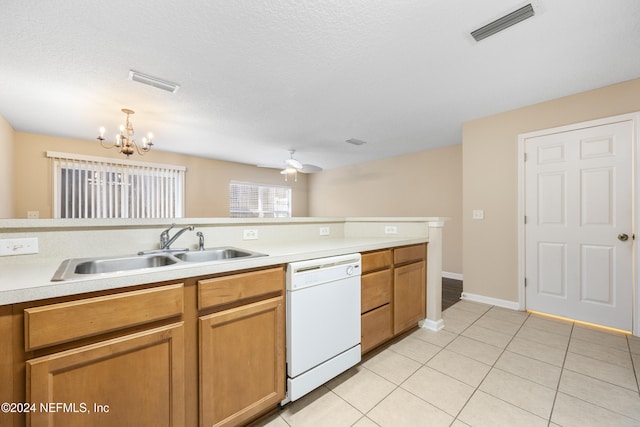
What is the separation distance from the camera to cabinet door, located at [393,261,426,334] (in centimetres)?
213

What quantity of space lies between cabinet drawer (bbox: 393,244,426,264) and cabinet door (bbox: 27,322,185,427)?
5.39 feet

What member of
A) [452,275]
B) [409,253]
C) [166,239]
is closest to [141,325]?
[166,239]

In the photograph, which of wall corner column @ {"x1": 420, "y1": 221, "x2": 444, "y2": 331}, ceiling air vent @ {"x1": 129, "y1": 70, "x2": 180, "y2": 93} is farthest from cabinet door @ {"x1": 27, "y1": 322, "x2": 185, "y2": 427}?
ceiling air vent @ {"x1": 129, "y1": 70, "x2": 180, "y2": 93}

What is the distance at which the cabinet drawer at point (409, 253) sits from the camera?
2127 mm

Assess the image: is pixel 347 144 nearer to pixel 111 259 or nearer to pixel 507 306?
pixel 507 306

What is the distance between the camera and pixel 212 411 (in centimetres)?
115

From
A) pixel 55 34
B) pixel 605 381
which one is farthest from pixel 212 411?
pixel 55 34

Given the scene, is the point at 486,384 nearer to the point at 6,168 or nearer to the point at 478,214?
the point at 478,214

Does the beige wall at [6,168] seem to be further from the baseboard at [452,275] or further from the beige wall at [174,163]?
the baseboard at [452,275]

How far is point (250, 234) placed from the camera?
198 centimetres

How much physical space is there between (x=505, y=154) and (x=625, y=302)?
1868 mm

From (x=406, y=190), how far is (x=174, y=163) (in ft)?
16.6

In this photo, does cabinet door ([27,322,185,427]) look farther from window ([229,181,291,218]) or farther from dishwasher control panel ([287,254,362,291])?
window ([229,181,291,218])

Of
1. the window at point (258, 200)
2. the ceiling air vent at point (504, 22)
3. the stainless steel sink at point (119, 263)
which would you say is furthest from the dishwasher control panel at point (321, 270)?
the window at point (258, 200)
